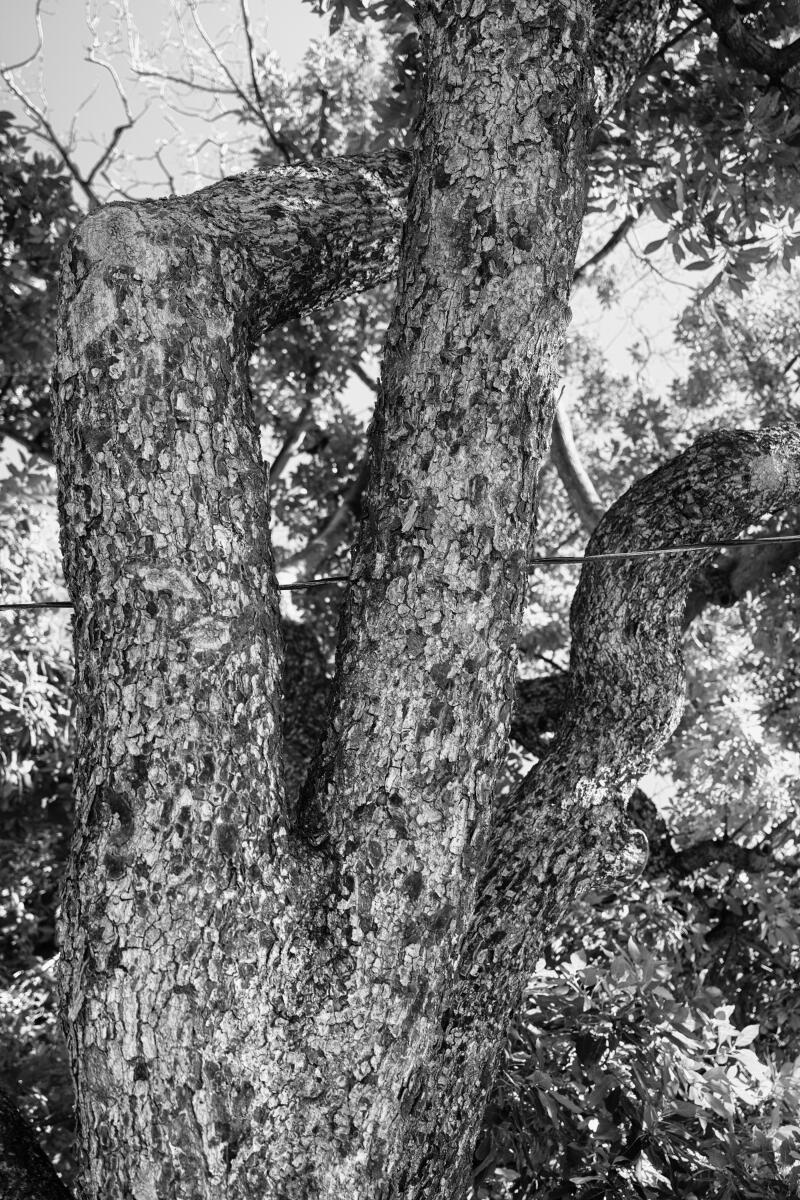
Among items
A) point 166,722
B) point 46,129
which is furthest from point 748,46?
point 46,129

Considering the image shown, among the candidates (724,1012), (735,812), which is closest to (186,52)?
(735,812)

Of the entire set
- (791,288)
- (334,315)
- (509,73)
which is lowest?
(509,73)

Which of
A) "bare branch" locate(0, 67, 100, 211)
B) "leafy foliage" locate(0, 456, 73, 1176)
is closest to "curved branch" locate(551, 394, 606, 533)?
"leafy foliage" locate(0, 456, 73, 1176)

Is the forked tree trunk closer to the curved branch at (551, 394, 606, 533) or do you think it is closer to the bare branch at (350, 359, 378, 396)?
the curved branch at (551, 394, 606, 533)

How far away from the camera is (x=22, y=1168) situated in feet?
6.54

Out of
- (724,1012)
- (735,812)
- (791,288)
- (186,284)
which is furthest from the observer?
(791,288)

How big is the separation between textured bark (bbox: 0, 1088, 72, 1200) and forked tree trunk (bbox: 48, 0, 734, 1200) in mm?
339

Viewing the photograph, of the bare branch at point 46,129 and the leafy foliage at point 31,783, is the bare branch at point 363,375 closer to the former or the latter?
the bare branch at point 46,129

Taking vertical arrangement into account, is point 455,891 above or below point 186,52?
below

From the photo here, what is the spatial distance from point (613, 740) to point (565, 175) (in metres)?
1.28

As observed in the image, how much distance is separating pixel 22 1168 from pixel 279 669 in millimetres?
1032

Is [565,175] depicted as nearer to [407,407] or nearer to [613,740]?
[407,407]

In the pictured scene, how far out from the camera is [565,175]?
208 centimetres

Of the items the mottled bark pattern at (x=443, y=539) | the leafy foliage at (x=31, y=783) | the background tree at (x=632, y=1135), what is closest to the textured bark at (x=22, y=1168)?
the mottled bark pattern at (x=443, y=539)
